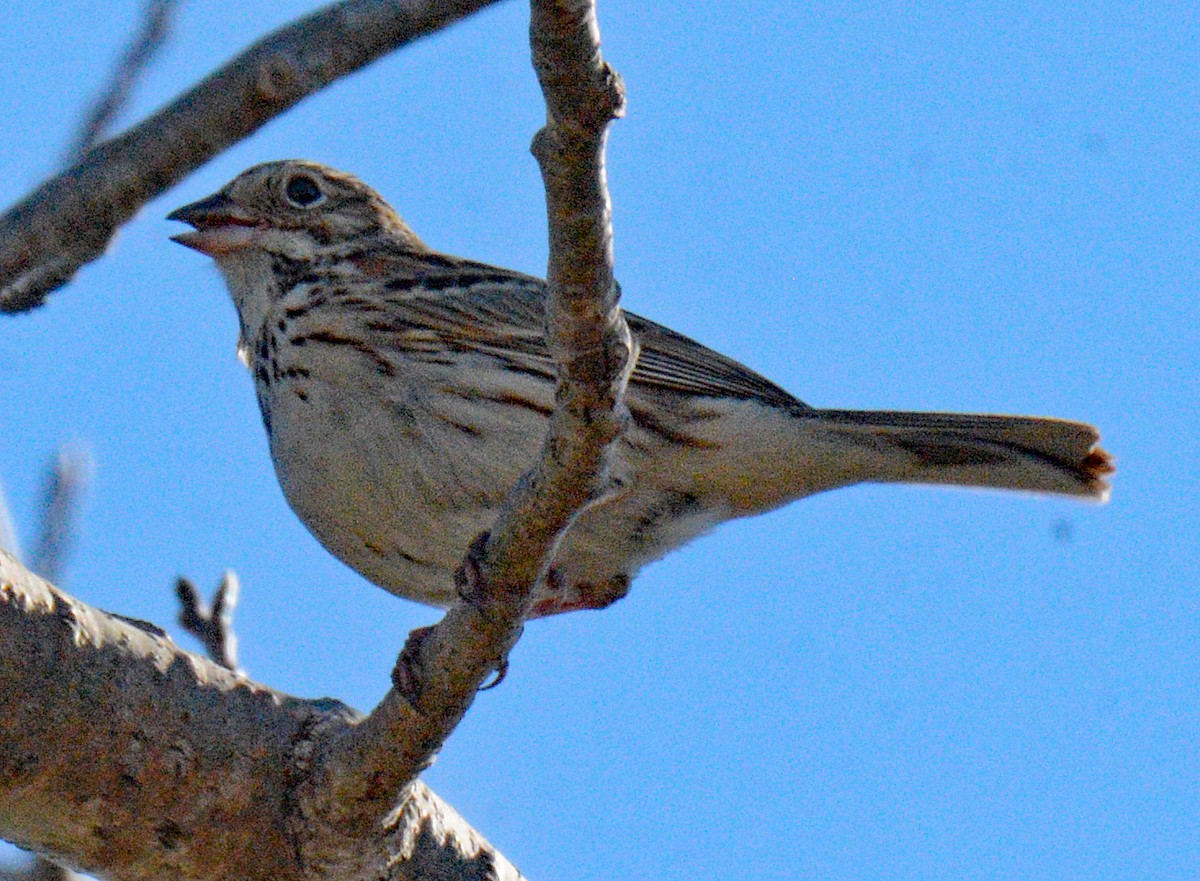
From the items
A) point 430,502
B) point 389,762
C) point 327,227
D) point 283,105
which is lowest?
point 389,762

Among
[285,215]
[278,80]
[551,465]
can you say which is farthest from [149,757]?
[285,215]

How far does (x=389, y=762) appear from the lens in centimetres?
397

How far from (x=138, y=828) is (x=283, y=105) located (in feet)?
7.77

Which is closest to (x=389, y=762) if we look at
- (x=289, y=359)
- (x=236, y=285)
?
(x=289, y=359)

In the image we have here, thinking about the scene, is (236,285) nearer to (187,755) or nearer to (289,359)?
(289,359)

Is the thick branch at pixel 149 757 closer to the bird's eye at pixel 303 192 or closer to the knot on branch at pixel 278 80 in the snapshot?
the knot on branch at pixel 278 80

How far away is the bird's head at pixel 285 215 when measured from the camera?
668 centimetres

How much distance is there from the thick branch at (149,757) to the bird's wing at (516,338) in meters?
1.91

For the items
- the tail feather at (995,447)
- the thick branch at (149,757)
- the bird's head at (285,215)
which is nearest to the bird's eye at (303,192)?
the bird's head at (285,215)

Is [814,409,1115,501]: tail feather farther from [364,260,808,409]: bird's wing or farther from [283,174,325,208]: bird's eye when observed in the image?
[283,174,325,208]: bird's eye

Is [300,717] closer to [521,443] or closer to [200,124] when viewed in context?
[521,443]

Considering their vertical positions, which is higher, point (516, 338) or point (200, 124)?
point (516, 338)

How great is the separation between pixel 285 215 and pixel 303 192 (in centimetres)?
23

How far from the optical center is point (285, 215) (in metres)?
6.89
